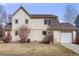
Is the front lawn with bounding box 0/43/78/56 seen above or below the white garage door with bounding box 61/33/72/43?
below

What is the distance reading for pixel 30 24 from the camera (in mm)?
18469

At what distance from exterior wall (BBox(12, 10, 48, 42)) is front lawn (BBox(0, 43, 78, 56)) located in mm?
226

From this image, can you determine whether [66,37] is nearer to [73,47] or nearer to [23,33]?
[73,47]

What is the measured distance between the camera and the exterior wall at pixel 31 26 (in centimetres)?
1842

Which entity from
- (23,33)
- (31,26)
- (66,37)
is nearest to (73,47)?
(66,37)

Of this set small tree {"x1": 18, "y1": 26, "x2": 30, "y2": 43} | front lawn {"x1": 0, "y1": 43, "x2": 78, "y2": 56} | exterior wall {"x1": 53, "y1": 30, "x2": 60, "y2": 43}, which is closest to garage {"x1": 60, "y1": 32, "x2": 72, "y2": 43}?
exterior wall {"x1": 53, "y1": 30, "x2": 60, "y2": 43}

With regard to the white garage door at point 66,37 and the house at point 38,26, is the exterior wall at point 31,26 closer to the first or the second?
the house at point 38,26

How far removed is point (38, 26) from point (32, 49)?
77 cm

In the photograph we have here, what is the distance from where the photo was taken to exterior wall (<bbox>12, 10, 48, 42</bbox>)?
1842cm

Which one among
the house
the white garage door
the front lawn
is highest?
the house

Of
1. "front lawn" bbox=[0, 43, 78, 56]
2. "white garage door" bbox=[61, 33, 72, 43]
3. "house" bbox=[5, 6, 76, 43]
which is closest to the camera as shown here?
→ "front lawn" bbox=[0, 43, 78, 56]

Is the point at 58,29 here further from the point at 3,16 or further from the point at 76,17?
the point at 3,16

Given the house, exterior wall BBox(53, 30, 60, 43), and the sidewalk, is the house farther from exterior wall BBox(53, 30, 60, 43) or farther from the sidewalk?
the sidewalk

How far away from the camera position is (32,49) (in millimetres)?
18359
